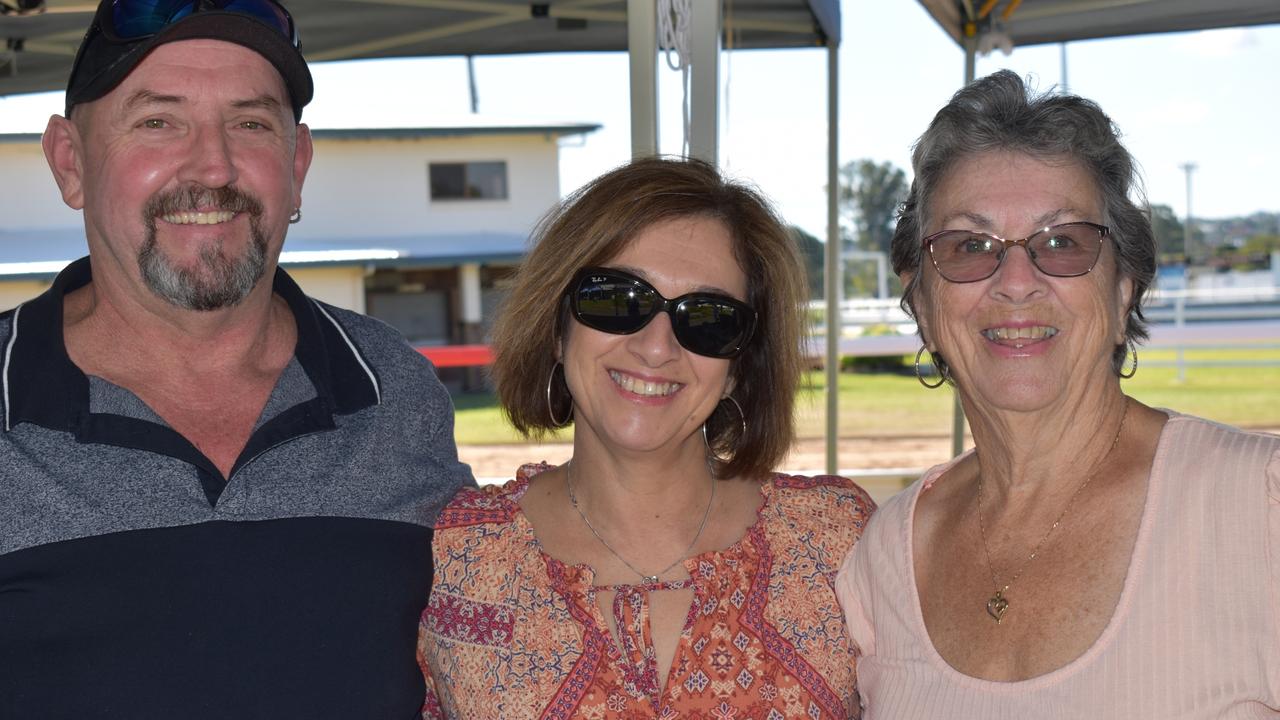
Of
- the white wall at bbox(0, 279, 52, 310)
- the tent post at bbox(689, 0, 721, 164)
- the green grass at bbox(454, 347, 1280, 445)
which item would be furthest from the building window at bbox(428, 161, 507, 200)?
the tent post at bbox(689, 0, 721, 164)

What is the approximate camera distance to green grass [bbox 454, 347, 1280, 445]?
15266 millimetres

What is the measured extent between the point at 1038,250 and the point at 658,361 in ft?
2.35

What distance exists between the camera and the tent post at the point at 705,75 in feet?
9.24

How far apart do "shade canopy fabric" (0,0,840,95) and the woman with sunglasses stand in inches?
124

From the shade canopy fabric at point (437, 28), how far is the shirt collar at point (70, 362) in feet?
10.8

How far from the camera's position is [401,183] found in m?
19.9

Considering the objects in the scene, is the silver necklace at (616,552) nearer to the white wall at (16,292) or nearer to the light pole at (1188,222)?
the white wall at (16,292)

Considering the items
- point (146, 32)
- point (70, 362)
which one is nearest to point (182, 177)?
point (146, 32)

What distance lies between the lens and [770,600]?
6.92ft

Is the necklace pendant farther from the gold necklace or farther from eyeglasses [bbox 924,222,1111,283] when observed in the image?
eyeglasses [bbox 924,222,1111,283]

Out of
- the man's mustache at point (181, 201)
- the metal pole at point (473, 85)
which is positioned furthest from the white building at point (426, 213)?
the man's mustache at point (181, 201)

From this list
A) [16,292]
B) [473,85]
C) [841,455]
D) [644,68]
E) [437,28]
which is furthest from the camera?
[473,85]

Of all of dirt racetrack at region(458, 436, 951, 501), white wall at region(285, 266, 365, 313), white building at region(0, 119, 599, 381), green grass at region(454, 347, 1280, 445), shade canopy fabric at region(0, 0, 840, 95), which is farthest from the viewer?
white building at region(0, 119, 599, 381)

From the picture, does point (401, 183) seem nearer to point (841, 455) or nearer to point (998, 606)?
Result: point (841, 455)
